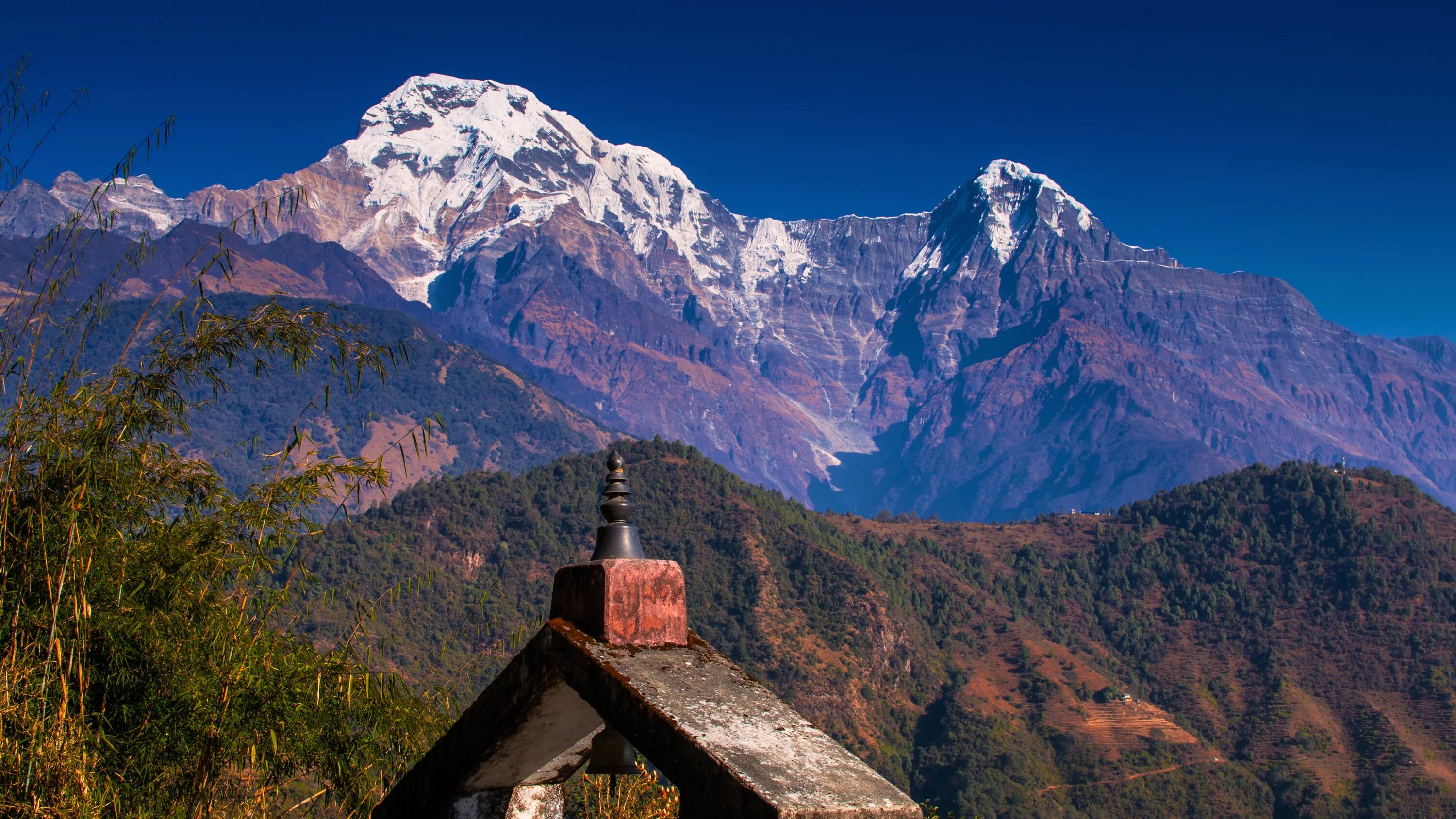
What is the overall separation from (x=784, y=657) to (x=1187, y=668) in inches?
1873

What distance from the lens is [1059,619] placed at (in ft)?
433

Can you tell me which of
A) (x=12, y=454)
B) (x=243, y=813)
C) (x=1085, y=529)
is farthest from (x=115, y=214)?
(x=1085, y=529)

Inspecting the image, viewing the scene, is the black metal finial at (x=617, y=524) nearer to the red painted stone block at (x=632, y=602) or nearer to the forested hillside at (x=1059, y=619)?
the red painted stone block at (x=632, y=602)

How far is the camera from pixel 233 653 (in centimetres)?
558

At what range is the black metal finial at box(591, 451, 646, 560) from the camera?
11.1ft

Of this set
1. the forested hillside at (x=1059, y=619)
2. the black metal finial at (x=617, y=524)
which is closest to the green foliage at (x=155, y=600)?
the black metal finial at (x=617, y=524)

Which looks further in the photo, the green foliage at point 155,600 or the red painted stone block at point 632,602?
the green foliage at point 155,600

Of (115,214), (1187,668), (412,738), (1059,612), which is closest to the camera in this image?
(412,738)

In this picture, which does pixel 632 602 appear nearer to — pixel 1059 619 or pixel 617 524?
pixel 617 524

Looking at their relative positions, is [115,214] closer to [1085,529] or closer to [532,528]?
[532,528]

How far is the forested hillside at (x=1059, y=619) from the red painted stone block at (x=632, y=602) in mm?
71200

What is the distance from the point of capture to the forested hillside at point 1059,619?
90500mm

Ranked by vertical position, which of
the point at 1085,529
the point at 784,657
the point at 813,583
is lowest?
the point at 784,657

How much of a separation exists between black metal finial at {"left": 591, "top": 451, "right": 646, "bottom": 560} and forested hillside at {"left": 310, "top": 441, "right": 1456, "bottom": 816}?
71.0 m
